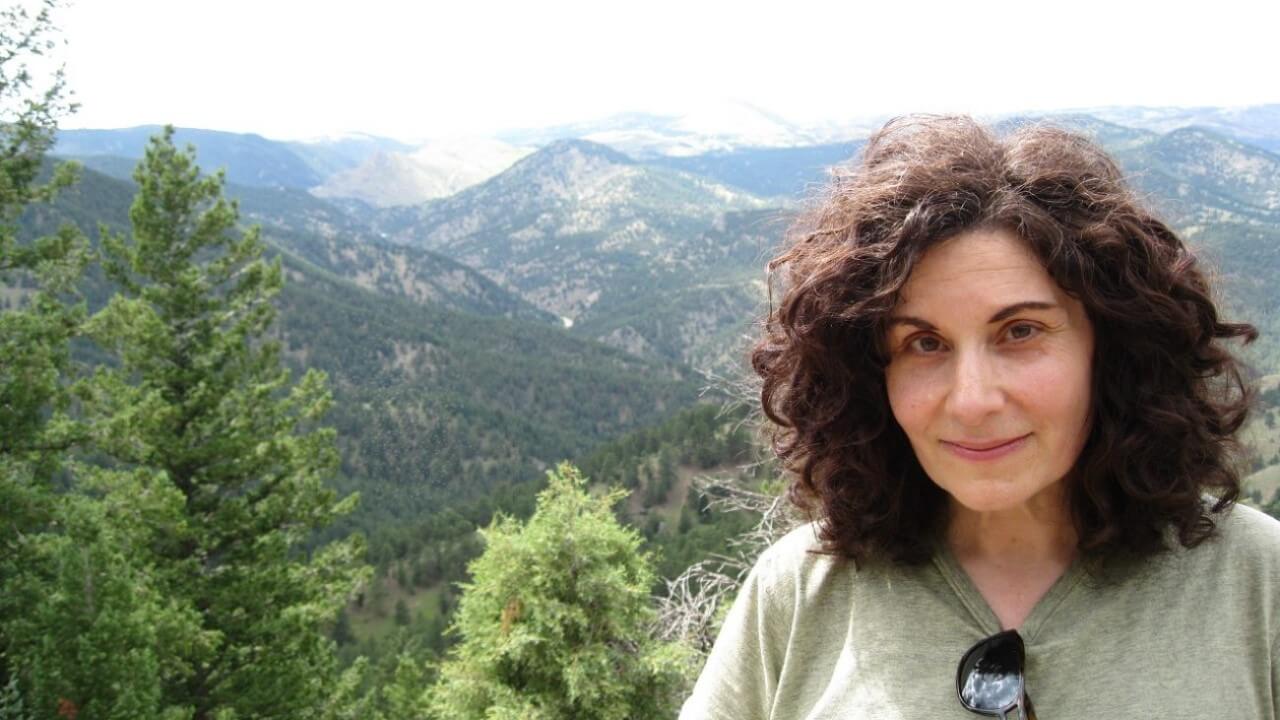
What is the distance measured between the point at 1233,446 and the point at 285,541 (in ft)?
48.5

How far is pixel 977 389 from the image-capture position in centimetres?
144

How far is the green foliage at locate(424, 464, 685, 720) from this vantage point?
9.25 m

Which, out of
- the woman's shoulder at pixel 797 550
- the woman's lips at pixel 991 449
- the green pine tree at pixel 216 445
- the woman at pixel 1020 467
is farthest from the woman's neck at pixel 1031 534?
the green pine tree at pixel 216 445

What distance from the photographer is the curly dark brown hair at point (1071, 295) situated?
4.86 ft

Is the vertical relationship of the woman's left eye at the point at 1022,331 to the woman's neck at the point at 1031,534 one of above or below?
above

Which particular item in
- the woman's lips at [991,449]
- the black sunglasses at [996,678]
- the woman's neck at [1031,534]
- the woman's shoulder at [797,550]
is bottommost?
the black sunglasses at [996,678]

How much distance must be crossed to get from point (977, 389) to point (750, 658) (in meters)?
0.73

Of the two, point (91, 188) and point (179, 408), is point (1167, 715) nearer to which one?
point (179, 408)

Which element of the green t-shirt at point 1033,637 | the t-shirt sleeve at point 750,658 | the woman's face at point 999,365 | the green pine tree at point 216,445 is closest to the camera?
the green t-shirt at point 1033,637

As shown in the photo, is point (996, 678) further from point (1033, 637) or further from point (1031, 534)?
point (1031, 534)

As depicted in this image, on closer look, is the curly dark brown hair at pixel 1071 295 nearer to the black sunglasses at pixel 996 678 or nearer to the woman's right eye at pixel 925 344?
the woman's right eye at pixel 925 344

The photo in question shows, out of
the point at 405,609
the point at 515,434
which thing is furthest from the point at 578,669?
the point at 515,434

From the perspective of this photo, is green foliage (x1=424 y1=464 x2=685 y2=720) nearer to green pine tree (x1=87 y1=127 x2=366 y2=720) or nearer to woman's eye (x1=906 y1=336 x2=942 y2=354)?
green pine tree (x1=87 y1=127 x2=366 y2=720)

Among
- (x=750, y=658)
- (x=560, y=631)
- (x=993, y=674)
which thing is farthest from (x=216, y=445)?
(x=993, y=674)
